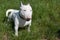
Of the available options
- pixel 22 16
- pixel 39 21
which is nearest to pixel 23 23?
pixel 22 16

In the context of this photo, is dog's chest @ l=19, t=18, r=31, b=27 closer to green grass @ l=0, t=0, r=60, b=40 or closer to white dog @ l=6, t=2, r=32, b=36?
white dog @ l=6, t=2, r=32, b=36

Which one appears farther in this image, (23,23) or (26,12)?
(23,23)

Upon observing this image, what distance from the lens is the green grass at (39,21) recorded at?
190 inches

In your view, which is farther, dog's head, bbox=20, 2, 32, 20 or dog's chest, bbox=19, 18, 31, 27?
dog's chest, bbox=19, 18, 31, 27

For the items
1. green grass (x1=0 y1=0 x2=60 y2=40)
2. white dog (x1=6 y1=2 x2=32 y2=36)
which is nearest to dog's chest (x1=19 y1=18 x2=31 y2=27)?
white dog (x1=6 y1=2 x2=32 y2=36)

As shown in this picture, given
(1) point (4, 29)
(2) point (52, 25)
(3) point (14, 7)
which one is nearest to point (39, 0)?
(3) point (14, 7)

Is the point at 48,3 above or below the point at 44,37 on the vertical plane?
above

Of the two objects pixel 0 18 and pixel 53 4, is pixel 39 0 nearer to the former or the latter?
pixel 53 4

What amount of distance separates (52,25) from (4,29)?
3.36 ft

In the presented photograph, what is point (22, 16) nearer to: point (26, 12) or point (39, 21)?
point (26, 12)

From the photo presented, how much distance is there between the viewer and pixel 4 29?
496cm

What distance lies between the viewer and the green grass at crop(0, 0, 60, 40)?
4836 millimetres

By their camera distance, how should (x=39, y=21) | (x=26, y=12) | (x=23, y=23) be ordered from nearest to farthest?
(x=26, y=12)
(x=23, y=23)
(x=39, y=21)

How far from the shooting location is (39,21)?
5.29m
